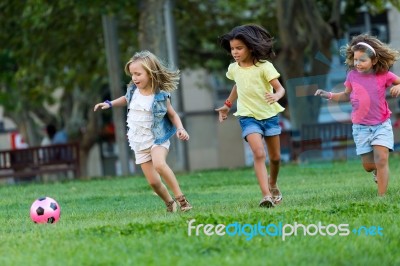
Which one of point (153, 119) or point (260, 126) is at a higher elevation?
point (153, 119)

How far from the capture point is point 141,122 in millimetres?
10438

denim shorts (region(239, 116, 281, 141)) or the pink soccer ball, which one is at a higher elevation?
denim shorts (region(239, 116, 281, 141))

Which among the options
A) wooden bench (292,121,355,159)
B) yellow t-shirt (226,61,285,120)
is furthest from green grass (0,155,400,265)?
wooden bench (292,121,355,159)

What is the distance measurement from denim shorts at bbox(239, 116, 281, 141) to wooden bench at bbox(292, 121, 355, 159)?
13.8 meters

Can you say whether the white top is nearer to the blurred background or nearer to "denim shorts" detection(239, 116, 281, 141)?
"denim shorts" detection(239, 116, 281, 141)

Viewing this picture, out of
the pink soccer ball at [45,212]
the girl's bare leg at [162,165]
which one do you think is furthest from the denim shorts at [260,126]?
the pink soccer ball at [45,212]

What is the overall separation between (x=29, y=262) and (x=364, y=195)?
510 cm

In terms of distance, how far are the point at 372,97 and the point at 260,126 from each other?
117cm

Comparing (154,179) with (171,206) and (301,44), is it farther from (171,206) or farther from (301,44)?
(301,44)

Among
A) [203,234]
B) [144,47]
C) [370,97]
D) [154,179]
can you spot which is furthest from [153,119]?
[144,47]

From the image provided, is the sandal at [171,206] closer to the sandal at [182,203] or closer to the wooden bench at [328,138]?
the sandal at [182,203]

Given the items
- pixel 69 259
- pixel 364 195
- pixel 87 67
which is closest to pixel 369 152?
pixel 364 195

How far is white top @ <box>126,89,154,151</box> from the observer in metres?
10.4

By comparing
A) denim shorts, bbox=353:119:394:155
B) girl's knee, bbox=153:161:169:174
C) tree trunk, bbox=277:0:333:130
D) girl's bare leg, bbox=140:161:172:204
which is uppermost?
tree trunk, bbox=277:0:333:130
